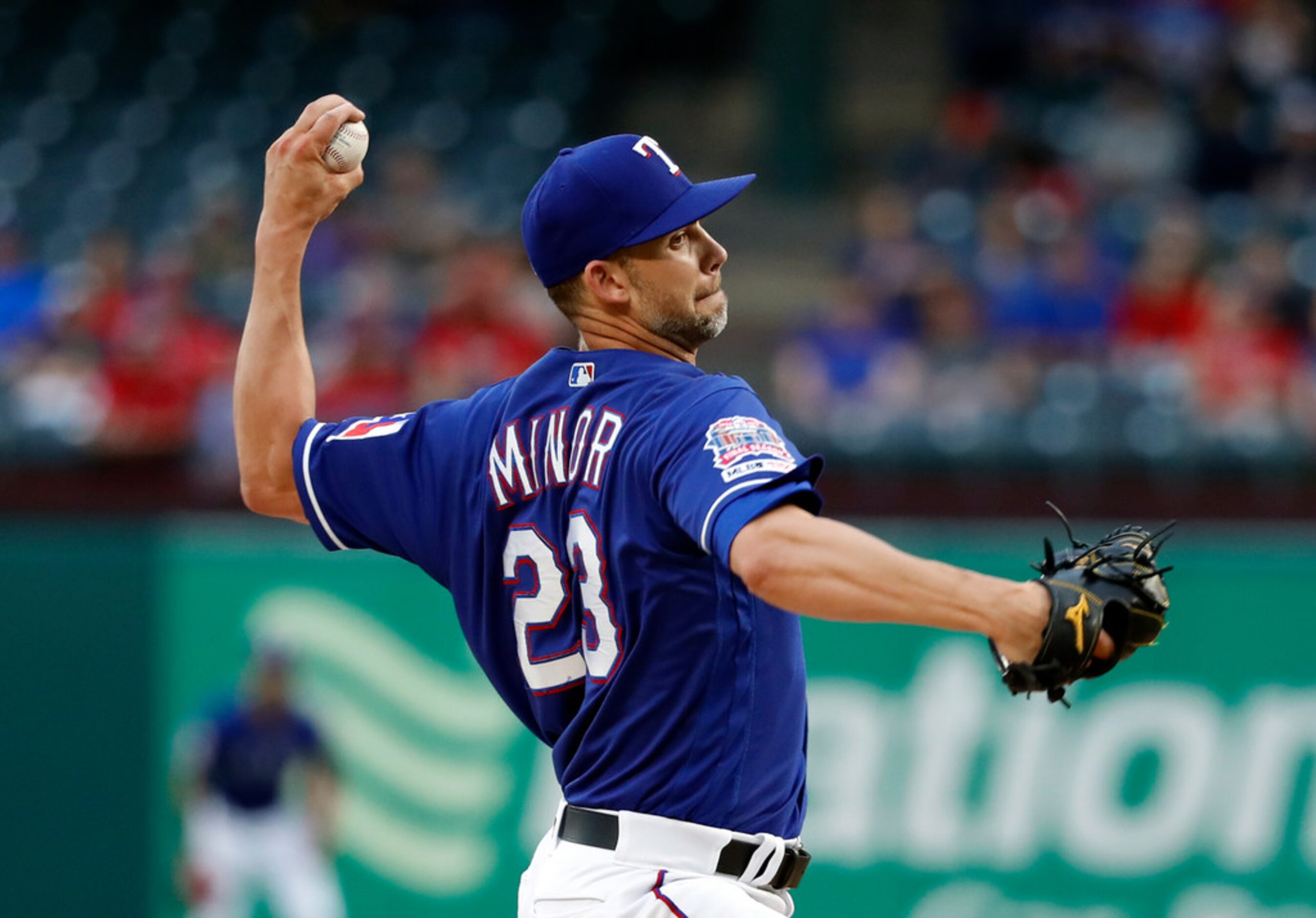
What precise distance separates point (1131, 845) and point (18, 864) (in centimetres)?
449

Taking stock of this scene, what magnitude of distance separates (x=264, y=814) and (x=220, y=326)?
2.60 meters

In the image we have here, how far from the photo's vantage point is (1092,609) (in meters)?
2.45

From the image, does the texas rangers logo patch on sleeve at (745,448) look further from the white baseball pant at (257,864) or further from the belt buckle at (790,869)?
the white baseball pant at (257,864)

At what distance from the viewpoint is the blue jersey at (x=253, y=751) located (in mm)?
7340

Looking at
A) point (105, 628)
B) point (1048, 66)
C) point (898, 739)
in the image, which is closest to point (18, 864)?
point (105, 628)

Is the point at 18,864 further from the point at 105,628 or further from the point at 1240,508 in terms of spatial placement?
the point at 1240,508

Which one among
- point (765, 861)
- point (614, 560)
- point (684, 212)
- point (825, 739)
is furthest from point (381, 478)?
point (825, 739)

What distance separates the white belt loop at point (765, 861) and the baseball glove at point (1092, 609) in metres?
0.53

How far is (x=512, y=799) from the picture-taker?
23.6ft

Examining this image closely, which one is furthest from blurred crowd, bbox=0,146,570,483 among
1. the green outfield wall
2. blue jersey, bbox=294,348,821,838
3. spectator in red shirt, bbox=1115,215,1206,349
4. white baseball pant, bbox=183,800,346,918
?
blue jersey, bbox=294,348,821,838

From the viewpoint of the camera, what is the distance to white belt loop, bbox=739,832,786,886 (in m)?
2.81

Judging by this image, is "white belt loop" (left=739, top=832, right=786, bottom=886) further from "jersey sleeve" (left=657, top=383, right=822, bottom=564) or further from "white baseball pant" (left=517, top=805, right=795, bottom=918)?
"jersey sleeve" (left=657, top=383, right=822, bottom=564)

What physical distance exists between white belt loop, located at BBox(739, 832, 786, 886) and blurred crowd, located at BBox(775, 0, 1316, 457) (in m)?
4.59

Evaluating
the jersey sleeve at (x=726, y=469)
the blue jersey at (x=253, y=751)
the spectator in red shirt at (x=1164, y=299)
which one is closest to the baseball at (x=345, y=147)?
the jersey sleeve at (x=726, y=469)
